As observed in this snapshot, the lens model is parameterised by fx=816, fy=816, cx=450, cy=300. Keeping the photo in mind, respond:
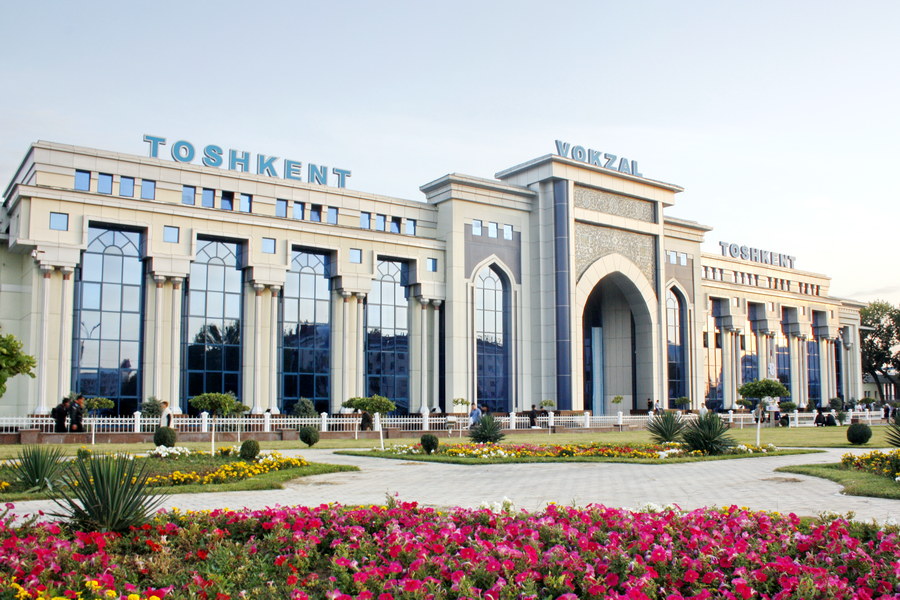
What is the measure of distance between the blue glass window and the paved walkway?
28.0 meters

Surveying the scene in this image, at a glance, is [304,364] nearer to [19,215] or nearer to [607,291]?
[19,215]

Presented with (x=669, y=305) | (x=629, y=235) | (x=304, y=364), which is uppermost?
(x=629, y=235)

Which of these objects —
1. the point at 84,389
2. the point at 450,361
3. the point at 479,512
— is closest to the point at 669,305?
the point at 450,361

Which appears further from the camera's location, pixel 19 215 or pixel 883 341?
pixel 883 341

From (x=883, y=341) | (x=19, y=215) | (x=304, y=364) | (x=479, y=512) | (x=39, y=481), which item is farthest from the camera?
(x=883, y=341)

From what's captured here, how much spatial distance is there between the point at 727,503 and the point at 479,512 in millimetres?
5049

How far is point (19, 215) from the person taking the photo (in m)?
38.9

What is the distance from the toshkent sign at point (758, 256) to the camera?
80.2m

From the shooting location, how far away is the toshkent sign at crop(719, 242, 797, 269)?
8019 cm

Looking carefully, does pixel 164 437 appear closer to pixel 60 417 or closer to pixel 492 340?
pixel 60 417

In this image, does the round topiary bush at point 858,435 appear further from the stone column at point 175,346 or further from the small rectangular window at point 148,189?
the small rectangular window at point 148,189

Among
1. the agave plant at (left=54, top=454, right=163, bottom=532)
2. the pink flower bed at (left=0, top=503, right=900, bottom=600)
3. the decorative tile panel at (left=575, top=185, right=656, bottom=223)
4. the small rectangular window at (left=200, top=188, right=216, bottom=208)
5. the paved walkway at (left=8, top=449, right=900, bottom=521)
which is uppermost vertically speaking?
the decorative tile panel at (left=575, top=185, right=656, bottom=223)

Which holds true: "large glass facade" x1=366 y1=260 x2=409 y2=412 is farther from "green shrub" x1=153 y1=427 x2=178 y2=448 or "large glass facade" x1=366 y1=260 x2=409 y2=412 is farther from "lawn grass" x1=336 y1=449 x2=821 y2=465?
"lawn grass" x1=336 y1=449 x2=821 y2=465

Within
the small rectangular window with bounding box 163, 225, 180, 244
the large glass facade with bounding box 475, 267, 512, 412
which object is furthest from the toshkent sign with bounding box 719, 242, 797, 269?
the small rectangular window with bounding box 163, 225, 180, 244
